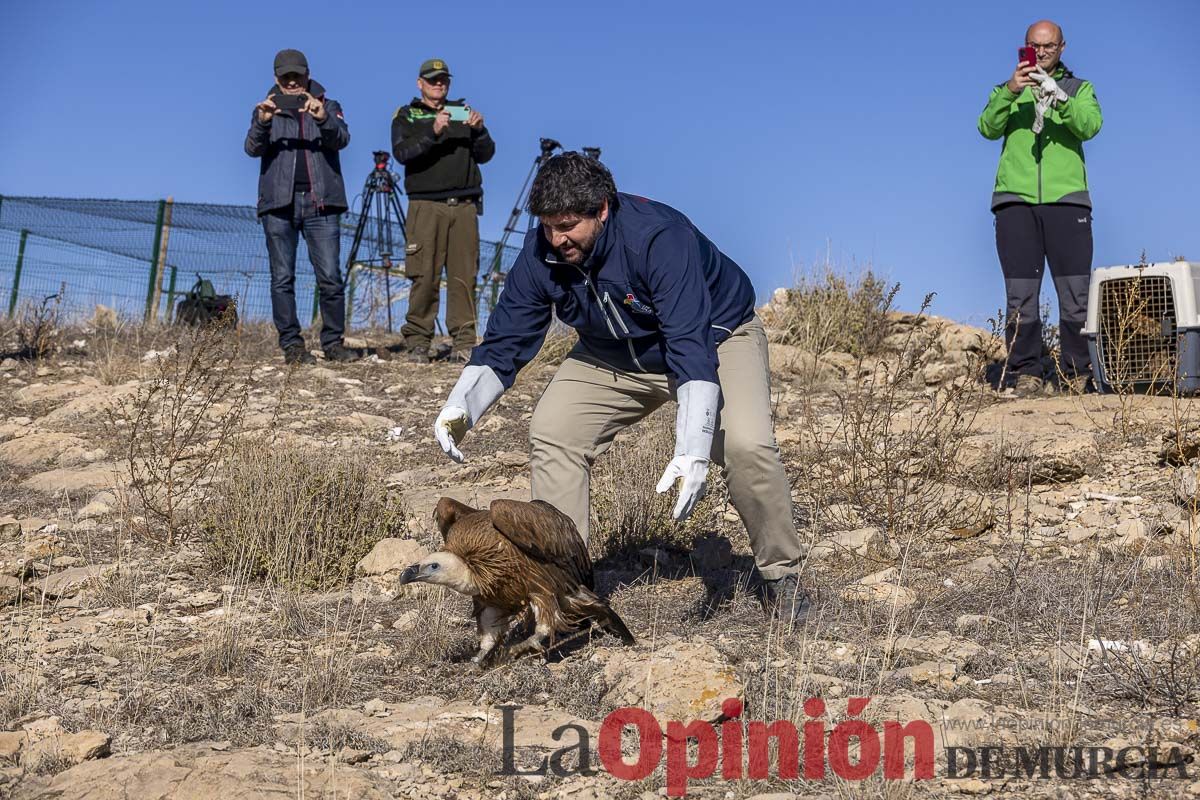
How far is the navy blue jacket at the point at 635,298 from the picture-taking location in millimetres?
A: 4293

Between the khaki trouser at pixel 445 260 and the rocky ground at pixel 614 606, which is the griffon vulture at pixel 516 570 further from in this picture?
the khaki trouser at pixel 445 260

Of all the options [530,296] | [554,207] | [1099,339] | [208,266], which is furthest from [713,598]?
[208,266]

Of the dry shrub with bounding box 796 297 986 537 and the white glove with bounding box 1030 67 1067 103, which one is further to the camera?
the white glove with bounding box 1030 67 1067 103

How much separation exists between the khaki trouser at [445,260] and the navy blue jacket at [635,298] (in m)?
5.05

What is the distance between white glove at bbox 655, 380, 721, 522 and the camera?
13.0 feet

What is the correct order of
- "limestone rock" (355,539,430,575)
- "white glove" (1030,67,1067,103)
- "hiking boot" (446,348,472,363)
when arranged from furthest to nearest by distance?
"hiking boot" (446,348,472,363) < "white glove" (1030,67,1067,103) < "limestone rock" (355,539,430,575)

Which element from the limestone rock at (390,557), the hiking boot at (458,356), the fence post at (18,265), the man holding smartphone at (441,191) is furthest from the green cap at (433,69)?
the fence post at (18,265)

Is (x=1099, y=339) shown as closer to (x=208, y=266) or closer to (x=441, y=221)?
(x=441, y=221)

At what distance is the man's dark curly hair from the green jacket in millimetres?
4596

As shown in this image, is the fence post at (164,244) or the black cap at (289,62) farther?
the fence post at (164,244)

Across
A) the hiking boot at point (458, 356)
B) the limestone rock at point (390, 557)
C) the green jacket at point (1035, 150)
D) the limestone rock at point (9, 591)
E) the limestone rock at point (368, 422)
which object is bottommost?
the limestone rock at point (9, 591)

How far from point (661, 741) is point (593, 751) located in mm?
203

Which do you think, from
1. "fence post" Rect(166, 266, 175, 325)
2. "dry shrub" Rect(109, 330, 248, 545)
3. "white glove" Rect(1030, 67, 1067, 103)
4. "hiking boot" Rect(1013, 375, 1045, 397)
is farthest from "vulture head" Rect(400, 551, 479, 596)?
"fence post" Rect(166, 266, 175, 325)

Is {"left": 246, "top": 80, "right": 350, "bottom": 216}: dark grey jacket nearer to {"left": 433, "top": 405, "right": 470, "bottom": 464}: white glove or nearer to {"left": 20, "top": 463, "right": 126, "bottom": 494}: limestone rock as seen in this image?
{"left": 20, "top": 463, "right": 126, "bottom": 494}: limestone rock
